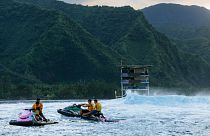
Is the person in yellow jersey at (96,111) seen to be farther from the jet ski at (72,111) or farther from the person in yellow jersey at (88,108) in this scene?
the jet ski at (72,111)

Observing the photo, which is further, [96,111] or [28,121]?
[96,111]

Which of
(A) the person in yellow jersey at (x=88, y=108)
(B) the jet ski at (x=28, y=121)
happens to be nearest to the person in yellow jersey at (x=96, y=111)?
(A) the person in yellow jersey at (x=88, y=108)

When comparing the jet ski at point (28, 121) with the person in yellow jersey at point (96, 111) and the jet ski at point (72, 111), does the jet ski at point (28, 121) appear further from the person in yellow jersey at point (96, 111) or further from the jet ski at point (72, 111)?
the jet ski at point (72, 111)

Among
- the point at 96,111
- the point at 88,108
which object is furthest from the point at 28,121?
the point at 88,108

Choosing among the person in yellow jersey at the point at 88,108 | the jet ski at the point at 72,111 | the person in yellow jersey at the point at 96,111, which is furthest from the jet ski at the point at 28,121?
the jet ski at the point at 72,111

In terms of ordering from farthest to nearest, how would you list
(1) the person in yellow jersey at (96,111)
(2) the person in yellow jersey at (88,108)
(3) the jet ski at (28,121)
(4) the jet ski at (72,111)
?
(4) the jet ski at (72,111) → (2) the person in yellow jersey at (88,108) → (1) the person in yellow jersey at (96,111) → (3) the jet ski at (28,121)

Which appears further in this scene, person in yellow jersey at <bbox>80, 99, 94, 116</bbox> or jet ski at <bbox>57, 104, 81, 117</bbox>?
jet ski at <bbox>57, 104, 81, 117</bbox>

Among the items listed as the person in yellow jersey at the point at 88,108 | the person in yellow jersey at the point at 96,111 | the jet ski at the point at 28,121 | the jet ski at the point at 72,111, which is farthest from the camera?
the jet ski at the point at 72,111

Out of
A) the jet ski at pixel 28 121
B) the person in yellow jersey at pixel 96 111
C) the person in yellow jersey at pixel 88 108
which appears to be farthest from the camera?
the person in yellow jersey at pixel 88 108

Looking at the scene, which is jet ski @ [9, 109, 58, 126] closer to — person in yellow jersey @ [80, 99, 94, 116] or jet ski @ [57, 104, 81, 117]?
person in yellow jersey @ [80, 99, 94, 116]

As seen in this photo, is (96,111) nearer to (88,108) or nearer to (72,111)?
(88,108)

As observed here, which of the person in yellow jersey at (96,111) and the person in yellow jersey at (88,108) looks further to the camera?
the person in yellow jersey at (88,108)

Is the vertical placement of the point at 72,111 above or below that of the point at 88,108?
below

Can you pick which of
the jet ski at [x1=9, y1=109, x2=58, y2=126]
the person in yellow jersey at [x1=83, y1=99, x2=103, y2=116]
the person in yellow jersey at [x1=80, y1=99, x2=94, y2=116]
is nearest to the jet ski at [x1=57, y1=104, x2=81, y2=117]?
the person in yellow jersey at [x1=80, y1=99, x2=94, y2=116]
